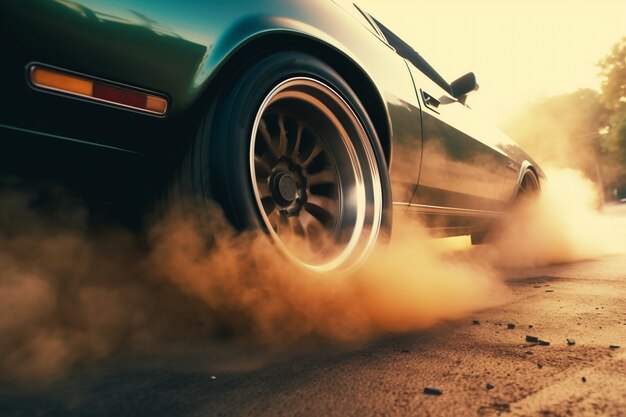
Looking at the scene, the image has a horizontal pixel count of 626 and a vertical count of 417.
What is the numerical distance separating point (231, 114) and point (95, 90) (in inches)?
14.1

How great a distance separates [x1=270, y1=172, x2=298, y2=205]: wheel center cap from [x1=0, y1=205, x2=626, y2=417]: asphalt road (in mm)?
576

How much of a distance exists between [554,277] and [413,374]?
6.98 ft

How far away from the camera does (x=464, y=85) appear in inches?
124

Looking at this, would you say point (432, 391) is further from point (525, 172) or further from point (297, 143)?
point (525, 172)

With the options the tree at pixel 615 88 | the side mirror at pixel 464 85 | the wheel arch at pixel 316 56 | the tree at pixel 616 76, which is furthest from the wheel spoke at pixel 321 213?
the tree at pixel 616 76

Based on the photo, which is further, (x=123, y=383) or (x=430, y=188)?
(x=430, y=188)

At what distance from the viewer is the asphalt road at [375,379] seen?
852mm

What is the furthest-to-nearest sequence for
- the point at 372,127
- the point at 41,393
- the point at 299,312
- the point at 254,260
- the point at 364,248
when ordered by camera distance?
1. the point at 372,127
2. the point at 364,248
3. the point at 299,312
4. the point at 254,260
5. the point at 41,393

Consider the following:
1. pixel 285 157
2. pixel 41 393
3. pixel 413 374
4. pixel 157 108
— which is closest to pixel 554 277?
pixel 285 157

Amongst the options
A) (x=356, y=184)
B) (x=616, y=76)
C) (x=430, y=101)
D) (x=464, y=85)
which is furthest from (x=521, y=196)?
(x=616, y=76)

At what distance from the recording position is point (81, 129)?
1108 millimetres

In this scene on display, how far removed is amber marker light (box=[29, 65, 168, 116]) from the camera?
3.34 feet

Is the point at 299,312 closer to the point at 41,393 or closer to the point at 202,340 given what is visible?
the point at 202,340

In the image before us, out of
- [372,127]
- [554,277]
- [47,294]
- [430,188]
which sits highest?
[372,127]
